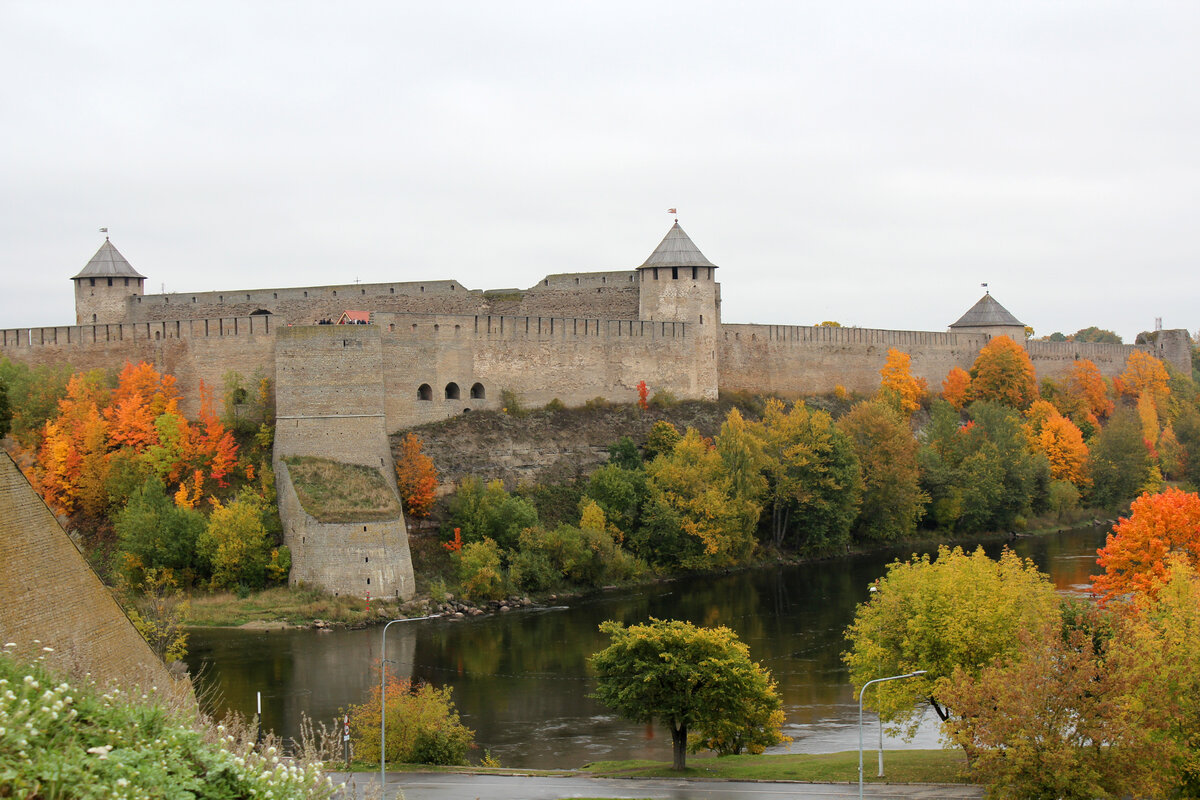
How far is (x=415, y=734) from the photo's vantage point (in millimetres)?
17766

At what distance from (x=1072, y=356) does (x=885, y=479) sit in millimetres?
22951

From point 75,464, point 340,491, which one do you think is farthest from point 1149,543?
point 75,464

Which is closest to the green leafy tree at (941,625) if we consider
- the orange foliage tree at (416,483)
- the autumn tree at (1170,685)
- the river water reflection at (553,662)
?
the autumn tree at (1170,685)

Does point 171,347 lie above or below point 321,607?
above

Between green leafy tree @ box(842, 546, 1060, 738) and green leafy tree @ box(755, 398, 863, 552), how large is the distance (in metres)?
16.9

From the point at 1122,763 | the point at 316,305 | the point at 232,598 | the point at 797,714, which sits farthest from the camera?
the point at 316,305

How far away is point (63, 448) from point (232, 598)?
6668 mm

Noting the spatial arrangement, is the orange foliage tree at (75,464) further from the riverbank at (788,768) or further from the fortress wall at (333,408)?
the riverbank at (788,768)

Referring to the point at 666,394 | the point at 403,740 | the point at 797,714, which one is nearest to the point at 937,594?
the point at 797,714

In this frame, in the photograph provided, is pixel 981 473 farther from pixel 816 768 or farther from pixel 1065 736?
pixel 1065 736

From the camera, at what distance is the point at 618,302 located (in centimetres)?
3997

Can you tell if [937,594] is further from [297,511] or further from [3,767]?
[297,511]

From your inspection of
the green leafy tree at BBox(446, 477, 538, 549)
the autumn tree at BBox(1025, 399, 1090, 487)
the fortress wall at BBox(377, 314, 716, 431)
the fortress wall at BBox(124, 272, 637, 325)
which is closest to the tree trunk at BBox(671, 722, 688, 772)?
the green leafy tree at BBox(446, 477, 538, 549)

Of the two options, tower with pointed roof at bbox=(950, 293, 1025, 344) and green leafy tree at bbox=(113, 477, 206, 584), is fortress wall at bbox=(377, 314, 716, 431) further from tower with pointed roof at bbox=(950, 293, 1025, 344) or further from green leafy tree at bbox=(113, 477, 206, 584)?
tower with pointed roof at bbox=(950, 293, 1025, 344)
